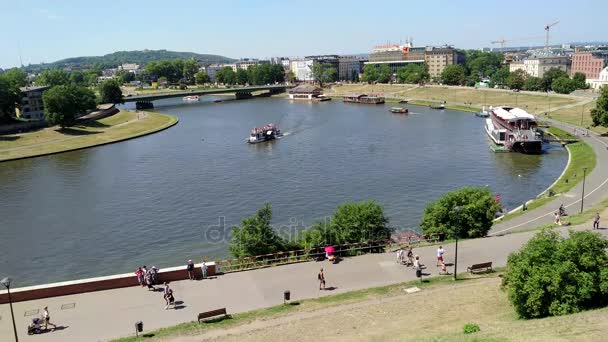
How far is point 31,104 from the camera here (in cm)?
9788

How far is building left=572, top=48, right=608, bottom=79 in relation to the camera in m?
160

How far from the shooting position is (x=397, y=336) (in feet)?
58.9

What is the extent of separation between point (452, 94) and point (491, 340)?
134713 mm

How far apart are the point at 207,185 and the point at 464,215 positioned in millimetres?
31196

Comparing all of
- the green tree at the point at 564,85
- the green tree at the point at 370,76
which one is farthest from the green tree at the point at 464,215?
the green tree at the point at 370,76

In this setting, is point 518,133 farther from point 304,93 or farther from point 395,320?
point 304,93

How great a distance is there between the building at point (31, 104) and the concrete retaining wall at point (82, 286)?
84.2 m

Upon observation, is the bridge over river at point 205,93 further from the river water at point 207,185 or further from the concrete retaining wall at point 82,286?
the concrete retaining wall at point 82,286

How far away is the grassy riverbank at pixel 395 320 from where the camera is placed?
55.0ft

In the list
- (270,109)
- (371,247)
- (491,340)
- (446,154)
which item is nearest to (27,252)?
(371,247)

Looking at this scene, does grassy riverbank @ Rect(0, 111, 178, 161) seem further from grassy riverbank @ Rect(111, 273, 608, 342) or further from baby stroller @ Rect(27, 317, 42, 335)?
grassy riverbank @ Rect(111, 273, 608, 342)

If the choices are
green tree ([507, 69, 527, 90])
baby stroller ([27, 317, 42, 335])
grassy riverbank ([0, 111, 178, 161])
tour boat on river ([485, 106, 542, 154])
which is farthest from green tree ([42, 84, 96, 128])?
green tree ([507, 69, 527, 90])

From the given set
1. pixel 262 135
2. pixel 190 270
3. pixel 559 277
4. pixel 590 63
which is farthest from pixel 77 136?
pixel 590 63

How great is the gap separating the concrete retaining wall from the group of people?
1.04 feet
